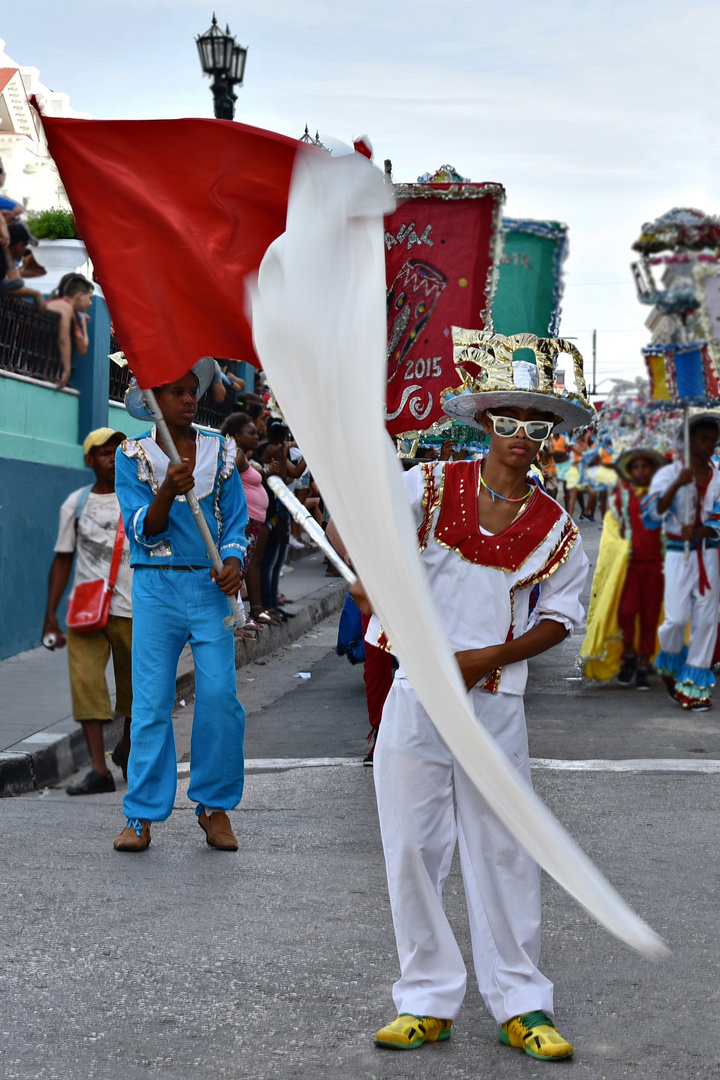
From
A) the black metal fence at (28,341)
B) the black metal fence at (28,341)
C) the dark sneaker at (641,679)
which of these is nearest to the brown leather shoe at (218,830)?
the dark sneaker at (641,679)

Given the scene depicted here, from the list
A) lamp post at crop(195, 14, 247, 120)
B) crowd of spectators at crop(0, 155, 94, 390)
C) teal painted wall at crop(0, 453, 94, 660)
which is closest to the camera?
teal painted wall at crop(0, 453, 94, 660)

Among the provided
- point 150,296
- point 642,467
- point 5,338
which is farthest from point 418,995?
point 5,338

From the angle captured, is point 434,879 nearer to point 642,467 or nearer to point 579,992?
point 579,992

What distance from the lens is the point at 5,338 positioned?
1259 centimetres

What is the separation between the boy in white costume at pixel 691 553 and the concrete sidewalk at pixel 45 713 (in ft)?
12.1

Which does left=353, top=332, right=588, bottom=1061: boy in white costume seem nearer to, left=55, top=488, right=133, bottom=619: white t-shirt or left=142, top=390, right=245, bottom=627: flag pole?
left=142, top=390, right=245, bottom=627: flag pole

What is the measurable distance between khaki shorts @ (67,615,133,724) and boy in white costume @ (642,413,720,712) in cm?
478

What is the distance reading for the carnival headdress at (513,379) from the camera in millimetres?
4258

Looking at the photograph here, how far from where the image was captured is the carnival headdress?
426 centimetres

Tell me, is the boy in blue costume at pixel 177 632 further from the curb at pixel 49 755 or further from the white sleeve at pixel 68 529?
the curb at pixel 49 755

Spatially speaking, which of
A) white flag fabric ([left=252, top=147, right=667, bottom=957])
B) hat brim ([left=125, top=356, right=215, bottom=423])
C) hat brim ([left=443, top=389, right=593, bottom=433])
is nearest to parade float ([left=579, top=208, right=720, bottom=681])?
hat brim ([left=125, top=356, right=215, bottom=423])

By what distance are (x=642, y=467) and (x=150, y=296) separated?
291 inches

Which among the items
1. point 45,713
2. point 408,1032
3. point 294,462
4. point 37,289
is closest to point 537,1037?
point 408,1032

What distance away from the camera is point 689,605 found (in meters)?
11.4
